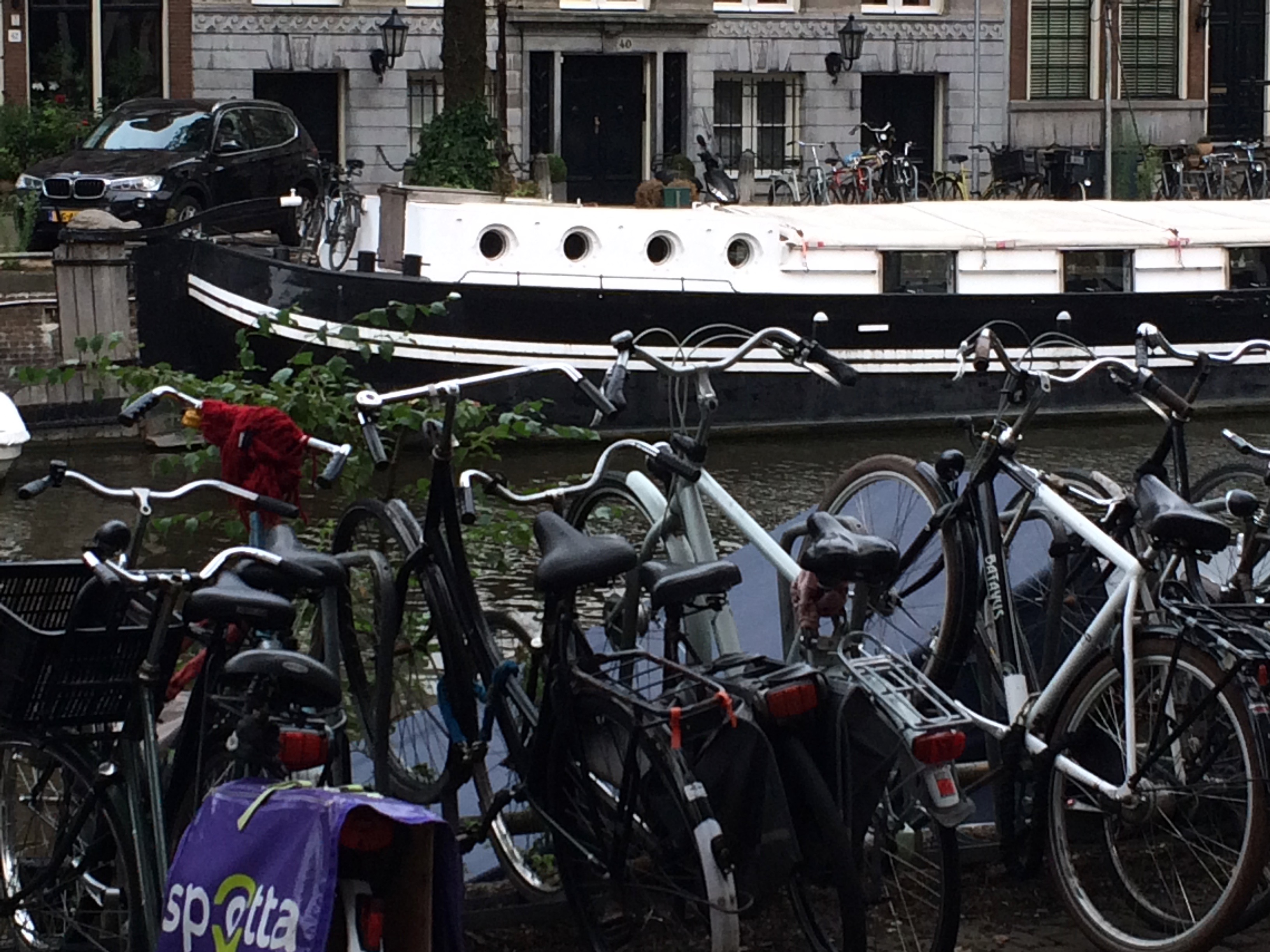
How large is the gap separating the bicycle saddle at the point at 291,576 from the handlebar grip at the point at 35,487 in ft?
1.65

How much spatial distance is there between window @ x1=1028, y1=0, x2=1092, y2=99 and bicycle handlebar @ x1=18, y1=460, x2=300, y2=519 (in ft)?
88.8

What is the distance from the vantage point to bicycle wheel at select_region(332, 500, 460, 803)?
14.5 feet

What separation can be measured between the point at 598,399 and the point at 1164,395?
1.22 meters

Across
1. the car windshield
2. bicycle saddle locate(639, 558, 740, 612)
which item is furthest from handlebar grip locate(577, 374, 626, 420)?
the car windshield

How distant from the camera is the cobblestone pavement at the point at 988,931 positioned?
A: 4.26m

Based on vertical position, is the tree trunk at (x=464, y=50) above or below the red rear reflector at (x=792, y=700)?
above

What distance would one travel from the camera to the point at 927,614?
4.80 m

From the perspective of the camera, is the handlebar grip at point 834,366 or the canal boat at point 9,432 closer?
the handlebar grip at point 834,366

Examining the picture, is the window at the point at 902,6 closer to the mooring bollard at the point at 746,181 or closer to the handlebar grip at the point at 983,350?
the mooring bollard at the point at 746,181

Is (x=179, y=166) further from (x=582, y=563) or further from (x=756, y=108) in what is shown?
(x=582, y=563)

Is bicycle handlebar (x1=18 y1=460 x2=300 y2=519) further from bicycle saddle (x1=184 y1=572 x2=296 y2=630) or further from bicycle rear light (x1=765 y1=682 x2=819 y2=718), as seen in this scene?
bicycle rear light (x1=765 y1=682 x2=819 y2=718)

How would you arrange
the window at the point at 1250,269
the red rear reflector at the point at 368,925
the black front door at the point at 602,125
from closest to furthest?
the red rear reflector at the point at 368,925 < the window at the point at 1250,269 < the black front door at the point at 602,125

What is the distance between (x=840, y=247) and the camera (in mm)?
16203

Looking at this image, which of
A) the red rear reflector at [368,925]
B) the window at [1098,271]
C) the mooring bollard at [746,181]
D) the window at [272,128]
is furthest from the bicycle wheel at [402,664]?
the mooring bollard at [746,181]
